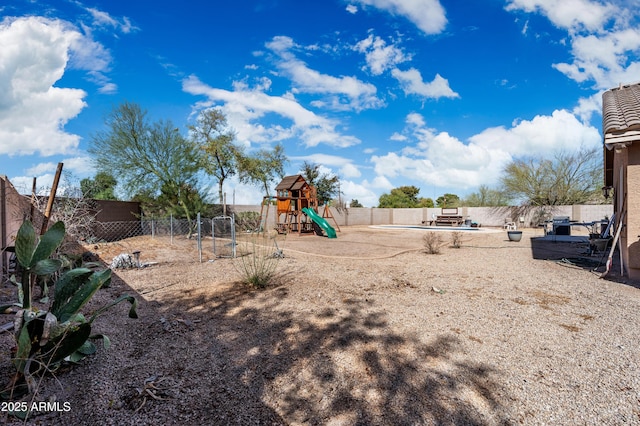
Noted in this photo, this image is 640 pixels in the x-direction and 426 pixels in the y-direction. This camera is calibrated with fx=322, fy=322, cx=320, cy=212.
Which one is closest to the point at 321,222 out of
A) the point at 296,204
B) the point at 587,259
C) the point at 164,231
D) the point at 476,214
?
the point at 296,204

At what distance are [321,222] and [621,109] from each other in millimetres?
12656

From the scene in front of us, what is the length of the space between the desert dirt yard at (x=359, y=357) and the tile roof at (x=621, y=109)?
2.55 metres

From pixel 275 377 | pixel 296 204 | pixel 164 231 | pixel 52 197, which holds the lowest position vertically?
pixel 275 377

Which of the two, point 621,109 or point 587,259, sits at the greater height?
point 621,109

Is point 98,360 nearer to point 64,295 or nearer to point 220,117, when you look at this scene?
point 64,295

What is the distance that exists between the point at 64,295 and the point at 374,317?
280 cm

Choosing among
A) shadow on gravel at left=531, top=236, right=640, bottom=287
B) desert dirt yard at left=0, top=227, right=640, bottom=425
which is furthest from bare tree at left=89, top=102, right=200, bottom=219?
shadow on gravel at left=531, top=236, right=640, bottom=287

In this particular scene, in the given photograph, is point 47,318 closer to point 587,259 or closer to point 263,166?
point 587,259

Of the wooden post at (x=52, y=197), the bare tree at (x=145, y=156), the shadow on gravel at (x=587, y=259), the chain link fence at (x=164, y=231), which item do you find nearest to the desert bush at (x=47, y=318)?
the wooden post at (x=52, y=197)

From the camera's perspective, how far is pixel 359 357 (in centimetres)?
265

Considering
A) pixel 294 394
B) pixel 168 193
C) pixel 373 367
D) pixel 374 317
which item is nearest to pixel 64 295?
pixel 294 394

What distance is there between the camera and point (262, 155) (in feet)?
83.0

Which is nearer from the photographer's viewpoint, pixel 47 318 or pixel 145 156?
pixel 47 318

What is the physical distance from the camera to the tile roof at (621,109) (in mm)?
5241
